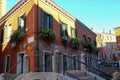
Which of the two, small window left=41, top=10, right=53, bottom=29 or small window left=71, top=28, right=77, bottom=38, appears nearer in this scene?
small window left=41, top=10, right=53, bottom=29

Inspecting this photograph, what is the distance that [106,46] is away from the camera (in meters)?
51.8

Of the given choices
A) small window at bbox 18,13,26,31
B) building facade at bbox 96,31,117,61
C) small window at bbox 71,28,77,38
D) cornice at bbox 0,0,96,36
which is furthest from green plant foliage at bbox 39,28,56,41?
building facade at bbox 96,31,117,61

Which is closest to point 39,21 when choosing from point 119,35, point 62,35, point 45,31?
point 45,31

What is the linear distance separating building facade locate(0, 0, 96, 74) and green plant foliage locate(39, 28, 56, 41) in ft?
0.86

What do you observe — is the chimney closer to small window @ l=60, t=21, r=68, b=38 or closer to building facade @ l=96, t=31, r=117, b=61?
small window @ l=60, t=21, r=68, b=38

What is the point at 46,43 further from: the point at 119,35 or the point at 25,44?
the point at 119,35

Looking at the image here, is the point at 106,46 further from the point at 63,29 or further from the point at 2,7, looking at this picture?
the point at 63,29

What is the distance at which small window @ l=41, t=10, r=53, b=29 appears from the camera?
1485 centimetres

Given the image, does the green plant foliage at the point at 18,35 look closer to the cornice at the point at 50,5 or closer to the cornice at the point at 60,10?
the cornice at the point at 50,5

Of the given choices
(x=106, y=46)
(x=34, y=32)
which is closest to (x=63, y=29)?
(x=34, y=32)

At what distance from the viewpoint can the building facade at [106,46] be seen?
49.9 m

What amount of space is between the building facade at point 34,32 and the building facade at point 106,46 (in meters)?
32.0

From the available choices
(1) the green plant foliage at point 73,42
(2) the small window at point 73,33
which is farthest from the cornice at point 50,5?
(1) the green plant foliage at point 73,42

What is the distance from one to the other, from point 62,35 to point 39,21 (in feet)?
10.6
